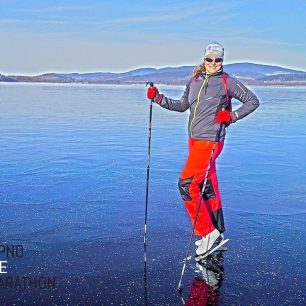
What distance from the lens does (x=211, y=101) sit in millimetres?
4477

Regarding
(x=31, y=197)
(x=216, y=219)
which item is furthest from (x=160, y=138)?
(x=216, y=219)

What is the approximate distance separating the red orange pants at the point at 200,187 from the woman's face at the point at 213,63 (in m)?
0.69

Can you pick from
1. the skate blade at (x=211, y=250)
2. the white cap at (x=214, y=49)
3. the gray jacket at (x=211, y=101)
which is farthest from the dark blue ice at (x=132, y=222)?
the white cap at (x=214, y=49)

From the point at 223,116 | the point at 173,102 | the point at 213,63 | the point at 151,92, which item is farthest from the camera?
the point at 173,102

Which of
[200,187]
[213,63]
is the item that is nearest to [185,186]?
[200,187]

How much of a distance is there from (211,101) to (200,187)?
2.80 feet

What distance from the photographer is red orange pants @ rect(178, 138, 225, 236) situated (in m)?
4.49

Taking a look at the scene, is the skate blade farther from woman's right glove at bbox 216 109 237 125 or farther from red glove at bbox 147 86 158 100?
red glove at bbox 147 86 158 100

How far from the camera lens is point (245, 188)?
7.04 meters

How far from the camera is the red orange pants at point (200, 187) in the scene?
14.7 feet

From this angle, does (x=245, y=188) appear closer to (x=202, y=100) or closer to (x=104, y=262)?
(x=202, y=100)

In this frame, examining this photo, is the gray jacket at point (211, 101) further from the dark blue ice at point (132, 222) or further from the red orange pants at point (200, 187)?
the dark blue ice at point (132, 222)

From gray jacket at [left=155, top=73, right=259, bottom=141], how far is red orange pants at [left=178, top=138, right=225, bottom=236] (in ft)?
0.36

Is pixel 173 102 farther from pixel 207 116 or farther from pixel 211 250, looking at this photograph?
pixel 211 250
